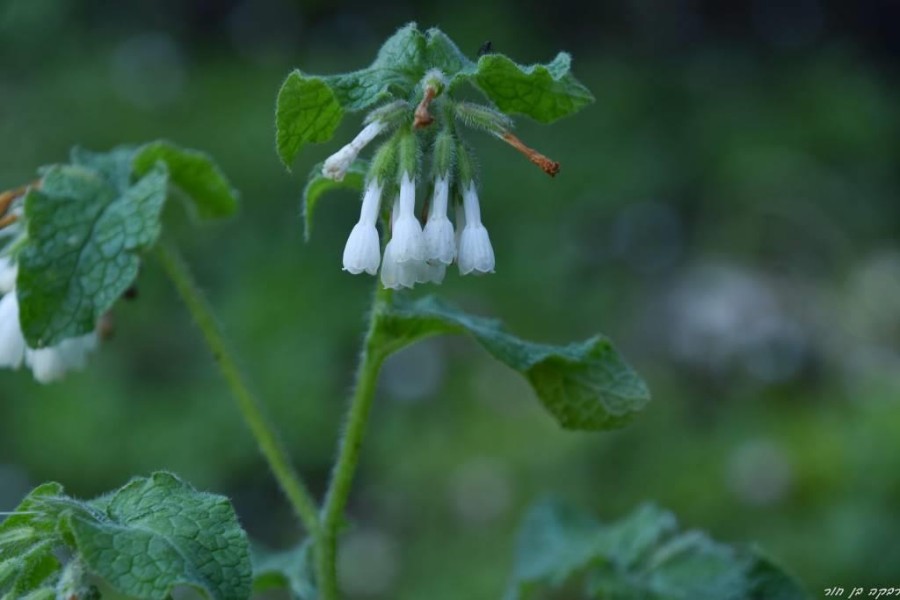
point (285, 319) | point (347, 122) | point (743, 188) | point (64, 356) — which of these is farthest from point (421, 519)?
point (64, 356)

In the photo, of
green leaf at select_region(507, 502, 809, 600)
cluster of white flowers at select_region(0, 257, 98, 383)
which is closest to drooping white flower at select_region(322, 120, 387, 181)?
cluster of white flowers at select_region(0, 257, 98, 383)

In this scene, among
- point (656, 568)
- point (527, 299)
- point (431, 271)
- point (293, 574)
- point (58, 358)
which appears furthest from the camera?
point (527, 299)

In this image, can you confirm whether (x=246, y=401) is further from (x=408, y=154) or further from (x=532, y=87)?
(x=532, y=87)

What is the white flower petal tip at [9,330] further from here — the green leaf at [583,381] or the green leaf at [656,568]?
the green leaf at [656,568]

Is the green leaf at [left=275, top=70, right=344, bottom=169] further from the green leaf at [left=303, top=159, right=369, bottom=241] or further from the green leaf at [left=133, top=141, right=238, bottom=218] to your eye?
the green leaf at [left=133, top=141, right=238, bottom=218]

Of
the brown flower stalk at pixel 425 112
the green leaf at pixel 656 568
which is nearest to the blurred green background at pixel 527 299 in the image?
the green leaf at pixel 656 568

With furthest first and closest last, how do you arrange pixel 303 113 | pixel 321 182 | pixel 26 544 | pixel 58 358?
pixel 58 358
pixel 321 182
pixel 303 113
pixel 26 544

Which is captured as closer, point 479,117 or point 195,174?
point 479,117

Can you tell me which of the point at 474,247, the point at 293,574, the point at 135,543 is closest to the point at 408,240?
the point at 474,247
